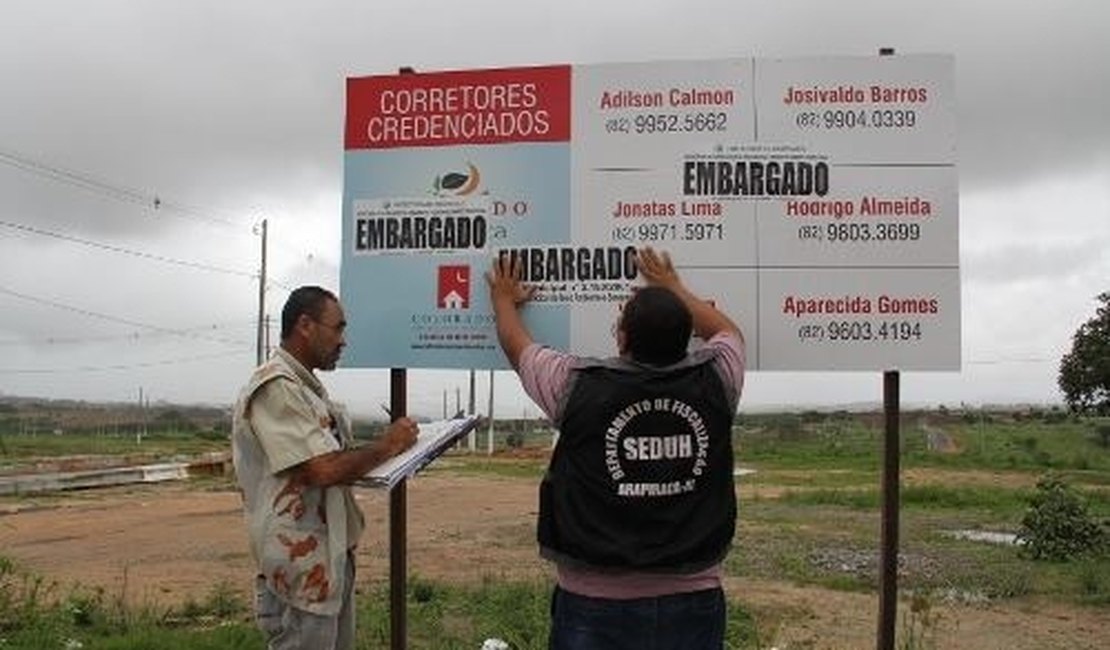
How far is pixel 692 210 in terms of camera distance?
14.1ft

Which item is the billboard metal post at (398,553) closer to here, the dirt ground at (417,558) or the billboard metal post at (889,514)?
the dirt ground at (417,558)

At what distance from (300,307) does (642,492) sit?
55.1 inches

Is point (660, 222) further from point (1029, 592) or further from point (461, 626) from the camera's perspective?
point (1029, 592)

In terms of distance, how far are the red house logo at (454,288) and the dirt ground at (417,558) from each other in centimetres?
162

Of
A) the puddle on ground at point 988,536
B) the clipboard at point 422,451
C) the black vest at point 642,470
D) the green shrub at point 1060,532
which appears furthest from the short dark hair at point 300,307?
the puddle on ground at point 988,536

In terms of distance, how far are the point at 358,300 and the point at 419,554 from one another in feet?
41.2

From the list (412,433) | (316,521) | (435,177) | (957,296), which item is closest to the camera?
(316,521)

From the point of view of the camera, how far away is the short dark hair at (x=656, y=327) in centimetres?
298

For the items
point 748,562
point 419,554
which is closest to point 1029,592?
point 748,562

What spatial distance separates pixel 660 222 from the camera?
4305 millimetres

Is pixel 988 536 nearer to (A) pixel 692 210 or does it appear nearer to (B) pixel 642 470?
(A) pixel 692 210

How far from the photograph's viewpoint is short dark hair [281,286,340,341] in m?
3.64

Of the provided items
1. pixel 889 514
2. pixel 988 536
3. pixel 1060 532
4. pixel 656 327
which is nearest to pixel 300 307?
pixel 656 327

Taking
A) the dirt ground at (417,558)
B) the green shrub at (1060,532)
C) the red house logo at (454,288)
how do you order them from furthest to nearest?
1. the green shrub at (1060,532)
2. the dirt ground at (417,558)
3. the red house logo at (454,288)
